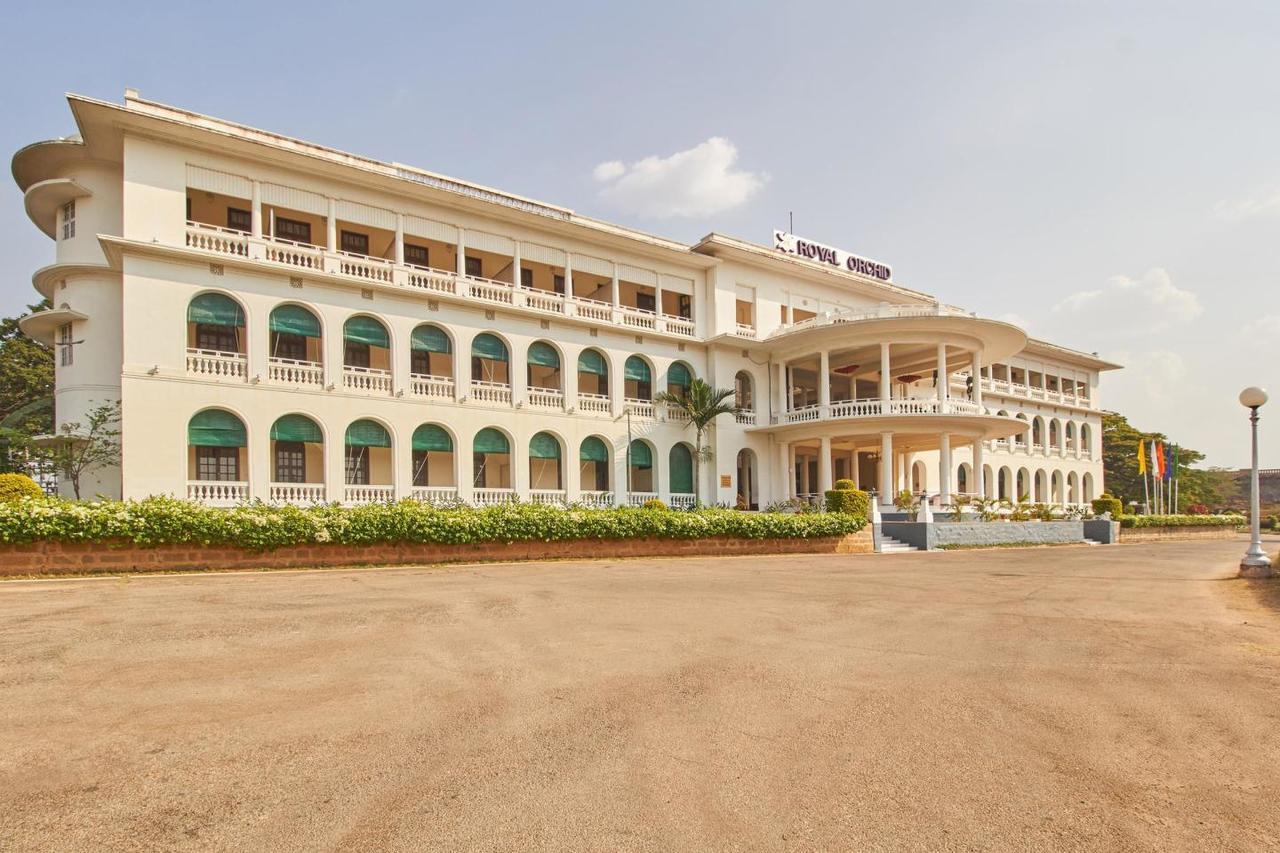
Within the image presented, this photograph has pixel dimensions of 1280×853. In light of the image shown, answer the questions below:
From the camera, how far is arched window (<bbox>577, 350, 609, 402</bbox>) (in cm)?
2786

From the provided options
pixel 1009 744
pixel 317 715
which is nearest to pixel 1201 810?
pixel 1009 744

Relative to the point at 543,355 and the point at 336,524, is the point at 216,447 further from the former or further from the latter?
the point at 543,355

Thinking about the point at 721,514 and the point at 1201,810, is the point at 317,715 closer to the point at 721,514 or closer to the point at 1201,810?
the point at 1201,810

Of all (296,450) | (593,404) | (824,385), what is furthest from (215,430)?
(824,385)

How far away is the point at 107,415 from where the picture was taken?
20.1 metres

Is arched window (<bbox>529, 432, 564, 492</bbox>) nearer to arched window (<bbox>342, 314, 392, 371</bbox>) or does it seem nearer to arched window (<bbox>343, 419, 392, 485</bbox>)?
arched window (<bbox>343, 419, 392, 485</bbox>)

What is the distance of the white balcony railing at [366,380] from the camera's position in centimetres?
2252

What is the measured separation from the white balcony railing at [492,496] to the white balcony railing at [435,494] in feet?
2.27

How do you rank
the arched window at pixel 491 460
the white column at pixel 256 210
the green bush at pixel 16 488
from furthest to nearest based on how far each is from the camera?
the arched window at pixel 491 460 → the white column at pixel 256 210 → the green bush at pixel 16 488

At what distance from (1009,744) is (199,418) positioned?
2113cm

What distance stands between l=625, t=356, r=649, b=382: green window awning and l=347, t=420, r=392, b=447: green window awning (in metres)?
9.72

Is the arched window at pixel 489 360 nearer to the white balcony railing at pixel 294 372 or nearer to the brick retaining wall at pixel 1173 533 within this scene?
the white balcony railing at pixel 294 372

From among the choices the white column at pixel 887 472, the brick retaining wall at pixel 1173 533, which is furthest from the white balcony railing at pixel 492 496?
the brick retaining wall at pixel 1173 533

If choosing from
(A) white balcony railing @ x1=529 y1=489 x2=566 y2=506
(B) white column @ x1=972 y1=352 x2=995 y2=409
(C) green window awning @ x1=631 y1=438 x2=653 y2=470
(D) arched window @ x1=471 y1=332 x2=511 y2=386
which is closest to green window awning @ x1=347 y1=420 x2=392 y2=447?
(D) arched window @ x1=471 y1=332 x2=511 y2=386
